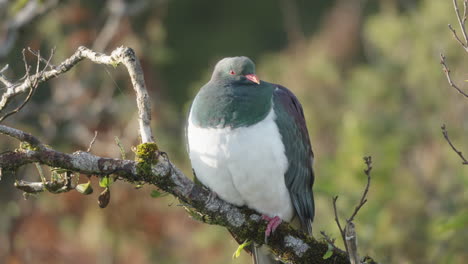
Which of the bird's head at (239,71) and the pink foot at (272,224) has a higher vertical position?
the bird's head at (239,71)

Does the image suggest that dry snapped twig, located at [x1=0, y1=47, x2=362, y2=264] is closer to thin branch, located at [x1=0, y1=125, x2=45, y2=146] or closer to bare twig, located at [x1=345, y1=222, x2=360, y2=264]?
thin branch, located at [x1=0, y1=125, x2=45, y2=146]

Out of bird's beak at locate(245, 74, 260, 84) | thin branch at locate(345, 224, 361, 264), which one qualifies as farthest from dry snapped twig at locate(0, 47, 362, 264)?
bird's beak at locate(245, 74, 260, 84)

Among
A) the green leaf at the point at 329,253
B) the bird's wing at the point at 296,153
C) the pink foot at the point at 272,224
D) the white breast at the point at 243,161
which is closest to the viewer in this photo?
the green leaf at the point at 329,253

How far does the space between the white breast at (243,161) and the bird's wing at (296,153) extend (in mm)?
81

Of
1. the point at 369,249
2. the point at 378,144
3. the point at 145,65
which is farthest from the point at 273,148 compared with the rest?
the point at 145,65

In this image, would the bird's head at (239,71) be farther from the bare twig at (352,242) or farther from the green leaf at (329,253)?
the bare twig at (352,242)

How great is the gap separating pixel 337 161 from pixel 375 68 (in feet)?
9.95

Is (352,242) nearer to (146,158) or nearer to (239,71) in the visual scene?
(146,158)

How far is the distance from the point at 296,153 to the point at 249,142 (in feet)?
1.51

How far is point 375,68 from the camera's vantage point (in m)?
10.5

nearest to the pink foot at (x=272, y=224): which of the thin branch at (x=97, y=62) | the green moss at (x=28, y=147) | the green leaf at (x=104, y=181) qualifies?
the thin branch at (x=97, y=62)

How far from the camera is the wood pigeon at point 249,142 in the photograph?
4234mm

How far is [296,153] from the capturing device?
15.1ft

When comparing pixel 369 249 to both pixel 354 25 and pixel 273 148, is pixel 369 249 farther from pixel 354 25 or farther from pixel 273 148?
pixel 354 25
